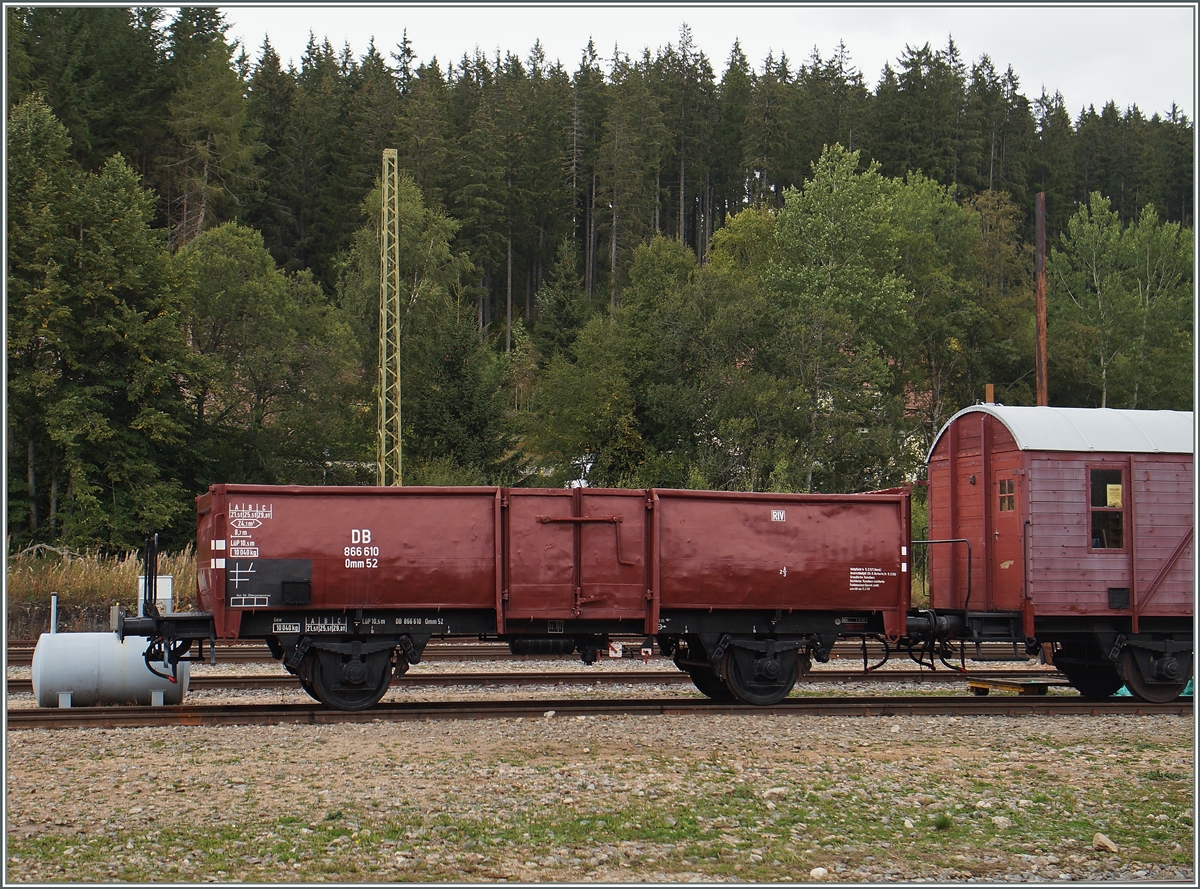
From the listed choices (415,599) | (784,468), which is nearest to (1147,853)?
(415,599)

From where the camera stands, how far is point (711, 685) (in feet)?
48.5

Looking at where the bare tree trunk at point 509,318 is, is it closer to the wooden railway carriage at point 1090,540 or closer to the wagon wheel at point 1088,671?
the wagon wheel at point 1088,671

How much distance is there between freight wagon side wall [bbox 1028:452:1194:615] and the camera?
14.4m

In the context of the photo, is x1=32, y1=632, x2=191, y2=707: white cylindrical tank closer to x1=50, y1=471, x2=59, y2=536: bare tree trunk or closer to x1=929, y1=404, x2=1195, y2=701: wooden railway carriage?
x1=929, y1=404, x2=1195, y2=701: wooden railway carriage

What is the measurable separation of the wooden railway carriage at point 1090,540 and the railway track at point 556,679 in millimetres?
1741

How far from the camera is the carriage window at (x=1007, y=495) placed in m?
14.7

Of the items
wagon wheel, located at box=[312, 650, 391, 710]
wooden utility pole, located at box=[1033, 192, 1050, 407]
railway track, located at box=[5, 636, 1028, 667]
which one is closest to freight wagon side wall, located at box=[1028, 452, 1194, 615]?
railway track, located at box=[5, 636, 1028, 667]

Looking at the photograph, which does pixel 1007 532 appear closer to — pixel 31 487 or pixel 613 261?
pixel 31 487

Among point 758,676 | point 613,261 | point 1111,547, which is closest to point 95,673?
point 758,676

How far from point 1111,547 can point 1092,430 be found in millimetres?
1630

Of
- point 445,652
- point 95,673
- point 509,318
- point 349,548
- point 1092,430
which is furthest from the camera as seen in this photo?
point 509,318

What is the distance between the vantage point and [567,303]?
222 feet

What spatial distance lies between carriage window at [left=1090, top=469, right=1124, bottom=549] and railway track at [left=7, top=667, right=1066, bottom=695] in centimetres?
255

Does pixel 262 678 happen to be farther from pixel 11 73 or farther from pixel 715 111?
pixel 715 111
